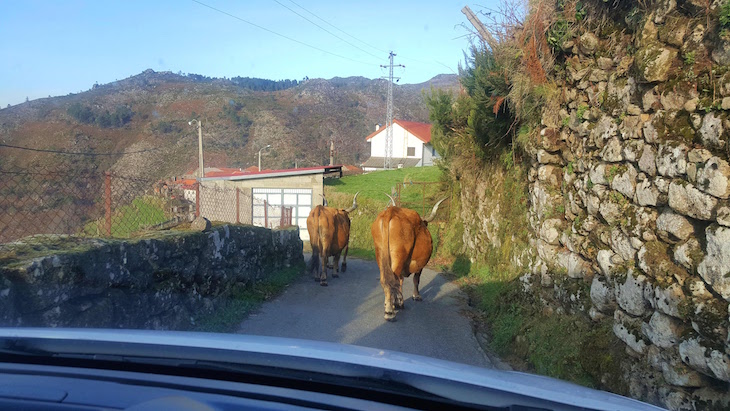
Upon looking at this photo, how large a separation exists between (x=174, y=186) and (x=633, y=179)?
7253mm

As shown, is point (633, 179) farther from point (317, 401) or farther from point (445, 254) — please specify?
point (445, 254)

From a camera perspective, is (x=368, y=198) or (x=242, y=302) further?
(x=368, y=198)

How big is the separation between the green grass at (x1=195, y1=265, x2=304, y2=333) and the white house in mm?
42310

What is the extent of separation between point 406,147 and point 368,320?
4831 centimetres

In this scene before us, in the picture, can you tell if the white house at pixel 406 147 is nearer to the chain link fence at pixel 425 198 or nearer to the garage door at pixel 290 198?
the garage door at pixel 290 198

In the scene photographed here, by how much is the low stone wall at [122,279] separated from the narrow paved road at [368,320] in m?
0.88

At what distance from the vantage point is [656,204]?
444 cm

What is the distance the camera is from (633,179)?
4871 mm

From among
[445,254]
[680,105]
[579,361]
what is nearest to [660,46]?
[680,105]

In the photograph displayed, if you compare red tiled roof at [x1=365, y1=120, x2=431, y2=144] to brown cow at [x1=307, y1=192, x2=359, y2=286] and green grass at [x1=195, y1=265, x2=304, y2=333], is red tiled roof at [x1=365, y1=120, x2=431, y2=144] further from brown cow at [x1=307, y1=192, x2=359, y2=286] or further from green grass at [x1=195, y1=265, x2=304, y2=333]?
green grass at [x1=195, y1=265, x2=304, y2=333]

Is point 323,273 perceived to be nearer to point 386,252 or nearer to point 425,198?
point 386,252

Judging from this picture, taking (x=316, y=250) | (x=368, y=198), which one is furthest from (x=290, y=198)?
(x=316, y=250)

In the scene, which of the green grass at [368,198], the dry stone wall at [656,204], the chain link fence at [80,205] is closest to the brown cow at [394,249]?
the dry stone wall at [656,204]

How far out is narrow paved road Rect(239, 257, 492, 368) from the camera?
23.4ft
